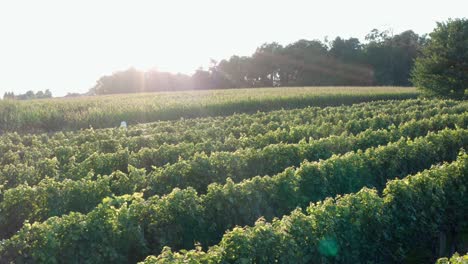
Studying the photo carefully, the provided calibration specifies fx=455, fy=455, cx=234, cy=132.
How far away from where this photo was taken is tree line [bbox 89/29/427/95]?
80.1 m

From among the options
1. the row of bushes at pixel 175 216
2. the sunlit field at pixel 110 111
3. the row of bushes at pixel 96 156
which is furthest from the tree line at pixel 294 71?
the row of bushes at pixel 175 216

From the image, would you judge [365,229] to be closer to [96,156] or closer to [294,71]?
[96,156]

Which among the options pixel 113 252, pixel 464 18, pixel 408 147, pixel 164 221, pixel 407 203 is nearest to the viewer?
pixel 113 252

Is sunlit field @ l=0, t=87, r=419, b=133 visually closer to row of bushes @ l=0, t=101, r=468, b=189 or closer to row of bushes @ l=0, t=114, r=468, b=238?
row of bushes @ l=0, t=101, r=468, b=189

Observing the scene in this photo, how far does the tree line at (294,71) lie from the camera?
263 feet

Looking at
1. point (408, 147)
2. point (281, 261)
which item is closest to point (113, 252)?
point (281, 261)

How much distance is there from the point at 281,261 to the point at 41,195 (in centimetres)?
505

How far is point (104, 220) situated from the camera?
6941 mm

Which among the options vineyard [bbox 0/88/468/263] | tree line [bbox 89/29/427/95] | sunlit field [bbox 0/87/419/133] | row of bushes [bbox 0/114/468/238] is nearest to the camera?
vineyard [bbox 0/88/468/263]

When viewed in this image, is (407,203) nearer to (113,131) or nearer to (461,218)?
(461,218)

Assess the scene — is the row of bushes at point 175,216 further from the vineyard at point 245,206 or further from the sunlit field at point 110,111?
the sunlit field at point 110,111

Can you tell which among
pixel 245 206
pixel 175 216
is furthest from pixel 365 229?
pixel 175 216

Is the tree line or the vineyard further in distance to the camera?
Result: the tree line

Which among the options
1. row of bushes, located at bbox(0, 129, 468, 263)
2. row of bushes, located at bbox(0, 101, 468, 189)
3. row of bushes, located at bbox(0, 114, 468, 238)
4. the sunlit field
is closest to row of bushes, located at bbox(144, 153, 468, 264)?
row of bushes, located at bbox(0, 129, 468, 263)
